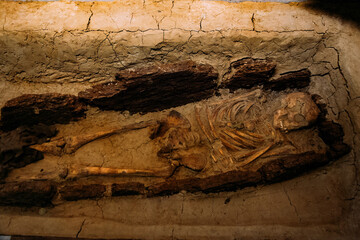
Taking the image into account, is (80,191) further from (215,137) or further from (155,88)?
(215,137)

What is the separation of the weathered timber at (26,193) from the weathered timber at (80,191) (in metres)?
0.12

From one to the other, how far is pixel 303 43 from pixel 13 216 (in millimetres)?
3136

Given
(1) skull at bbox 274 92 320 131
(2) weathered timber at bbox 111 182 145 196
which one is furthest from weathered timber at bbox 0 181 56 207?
(1) skull at bbox 274 92 320 131

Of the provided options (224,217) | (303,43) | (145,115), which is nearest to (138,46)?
(145,115)

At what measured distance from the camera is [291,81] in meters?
Answer: 2.39

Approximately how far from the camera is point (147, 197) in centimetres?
218

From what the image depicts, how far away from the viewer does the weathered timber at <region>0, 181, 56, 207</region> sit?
201cm

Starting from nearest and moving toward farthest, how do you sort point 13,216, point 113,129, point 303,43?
point 13,216, point 303,43, point 113,129

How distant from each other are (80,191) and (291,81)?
2.36m

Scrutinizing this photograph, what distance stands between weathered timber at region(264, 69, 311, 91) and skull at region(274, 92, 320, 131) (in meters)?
0.13

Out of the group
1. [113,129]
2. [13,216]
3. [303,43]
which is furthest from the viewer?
[113,129]

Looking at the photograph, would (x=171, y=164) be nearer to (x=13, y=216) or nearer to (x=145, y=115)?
(x=145, y=115)

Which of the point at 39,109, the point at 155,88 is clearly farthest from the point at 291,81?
the point at 39,109

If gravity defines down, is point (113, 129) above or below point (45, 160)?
above
